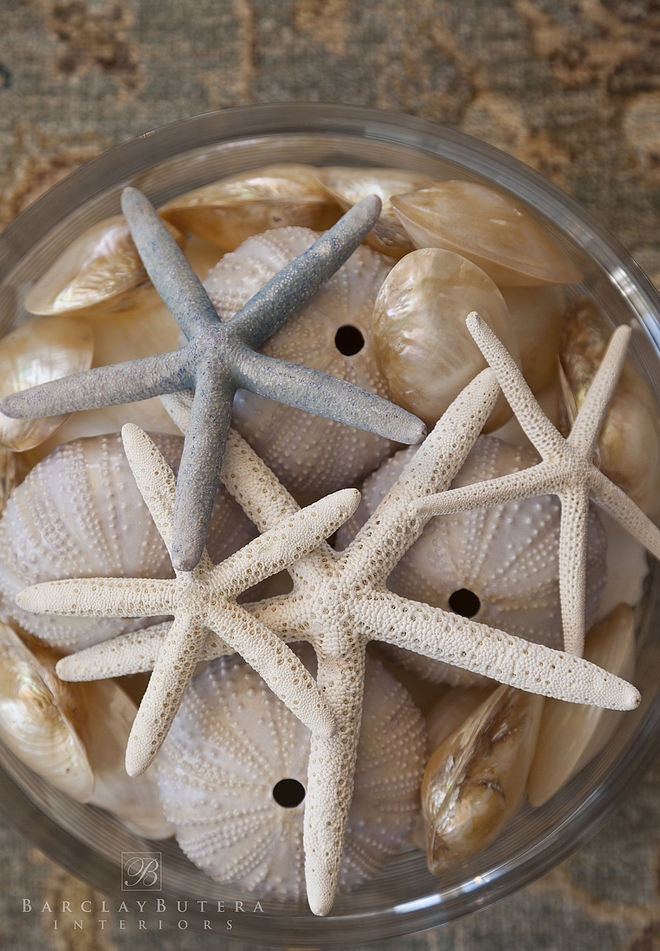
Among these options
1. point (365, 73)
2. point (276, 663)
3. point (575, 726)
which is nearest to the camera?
point (276, 663)

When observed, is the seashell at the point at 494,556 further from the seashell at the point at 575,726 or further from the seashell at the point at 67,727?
the seashell at the point at 67,727

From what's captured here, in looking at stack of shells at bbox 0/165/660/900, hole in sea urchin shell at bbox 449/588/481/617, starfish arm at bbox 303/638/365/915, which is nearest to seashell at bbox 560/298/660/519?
stack of shells at bbox 0/165/660/900

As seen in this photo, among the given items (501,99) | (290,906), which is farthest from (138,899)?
(501,99)

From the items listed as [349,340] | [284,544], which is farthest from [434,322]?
[284,544]

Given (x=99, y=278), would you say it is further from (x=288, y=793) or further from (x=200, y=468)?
(x=288, y=793)

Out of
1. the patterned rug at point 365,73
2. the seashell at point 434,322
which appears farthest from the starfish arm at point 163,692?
the patterned rug at point 365,73

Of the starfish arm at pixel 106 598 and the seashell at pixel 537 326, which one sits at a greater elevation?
the seashell at pixel 537 326

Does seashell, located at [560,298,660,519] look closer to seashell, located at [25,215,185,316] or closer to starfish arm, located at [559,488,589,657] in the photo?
starfish arm, located at [559,488,589,657]
